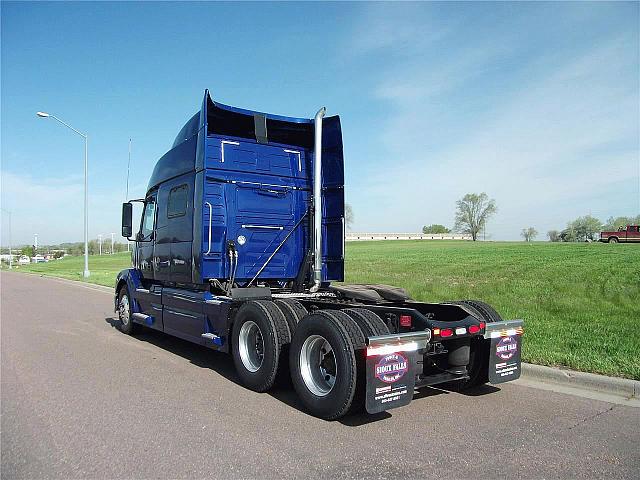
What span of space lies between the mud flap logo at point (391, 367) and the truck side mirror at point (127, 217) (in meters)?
6.57

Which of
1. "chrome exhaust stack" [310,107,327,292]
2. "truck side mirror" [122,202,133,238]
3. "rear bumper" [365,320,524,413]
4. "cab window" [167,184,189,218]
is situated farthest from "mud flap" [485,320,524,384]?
"truck side mirror" [122,202,133,238]

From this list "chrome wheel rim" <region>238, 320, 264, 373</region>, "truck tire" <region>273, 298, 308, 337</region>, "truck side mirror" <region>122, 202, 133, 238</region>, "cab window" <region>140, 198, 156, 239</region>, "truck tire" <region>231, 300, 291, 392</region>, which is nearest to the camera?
"truck tire" <region>231, 300, 291, 392</region>

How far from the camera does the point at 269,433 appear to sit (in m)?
4.47

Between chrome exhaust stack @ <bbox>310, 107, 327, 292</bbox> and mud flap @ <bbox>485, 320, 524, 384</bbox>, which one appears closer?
mud flap @ <bbox>485, 320, 524, 384</bbox>

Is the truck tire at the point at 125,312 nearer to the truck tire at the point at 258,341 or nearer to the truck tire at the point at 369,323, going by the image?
the truck tire at the point at 258,341

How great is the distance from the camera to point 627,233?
1969 inches

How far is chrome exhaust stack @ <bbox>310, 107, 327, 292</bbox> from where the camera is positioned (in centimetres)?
729

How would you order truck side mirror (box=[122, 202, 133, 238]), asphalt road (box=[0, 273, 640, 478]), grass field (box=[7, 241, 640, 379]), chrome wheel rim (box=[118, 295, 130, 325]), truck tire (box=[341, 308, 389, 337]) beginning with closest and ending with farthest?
asphalt road (box=[0, 273, 640, 478]) → truck tire (box=[341, 308, 389, 337]) → grass field (box=[7, 241, 640, 379]) → truck side mirror (box=[122, 202, 133, 238]) → chrome wheel rim (box=[118, 295, 130, 325])

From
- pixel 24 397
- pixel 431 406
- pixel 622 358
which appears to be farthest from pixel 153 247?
pixel 622 358

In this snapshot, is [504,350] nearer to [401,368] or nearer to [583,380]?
[583,380]

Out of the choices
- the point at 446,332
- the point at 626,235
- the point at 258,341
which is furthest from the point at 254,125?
the point at 626,235

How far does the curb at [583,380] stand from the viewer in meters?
5.51

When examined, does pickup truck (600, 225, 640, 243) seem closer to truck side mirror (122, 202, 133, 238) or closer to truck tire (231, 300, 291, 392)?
truck side mirror (122, 202, 133, 238)

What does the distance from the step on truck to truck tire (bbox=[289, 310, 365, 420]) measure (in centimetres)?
1
